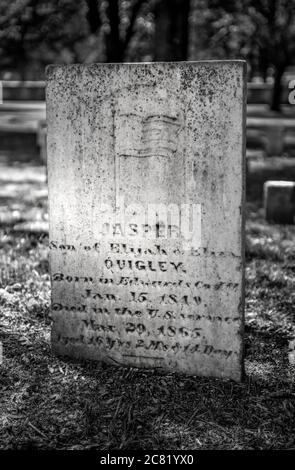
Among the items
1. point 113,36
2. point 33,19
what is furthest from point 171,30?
point 33,19

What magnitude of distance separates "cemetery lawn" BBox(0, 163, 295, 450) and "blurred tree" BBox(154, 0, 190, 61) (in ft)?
20.9

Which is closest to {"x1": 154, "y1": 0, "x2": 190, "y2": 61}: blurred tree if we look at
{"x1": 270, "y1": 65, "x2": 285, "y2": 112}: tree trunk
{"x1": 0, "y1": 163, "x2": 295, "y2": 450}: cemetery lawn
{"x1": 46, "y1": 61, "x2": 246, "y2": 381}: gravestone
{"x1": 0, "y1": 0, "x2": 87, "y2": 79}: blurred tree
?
{"x1": 0, "y1": 0, "x2": 87, "y2": 79}: blurred tree

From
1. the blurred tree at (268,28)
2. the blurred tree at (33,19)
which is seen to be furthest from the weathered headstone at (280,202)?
the blurred tree at (268,28)

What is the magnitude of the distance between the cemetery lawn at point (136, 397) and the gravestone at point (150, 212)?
0.17 metres

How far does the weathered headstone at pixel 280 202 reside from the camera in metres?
7.11

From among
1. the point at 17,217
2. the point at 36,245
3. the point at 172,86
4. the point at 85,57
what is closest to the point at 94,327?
the point at 172,86

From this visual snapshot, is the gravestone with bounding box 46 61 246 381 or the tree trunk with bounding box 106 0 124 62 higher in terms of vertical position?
the tree trunk with bounding box 106 0 124 62

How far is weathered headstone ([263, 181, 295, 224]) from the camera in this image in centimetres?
711

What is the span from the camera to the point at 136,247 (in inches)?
130

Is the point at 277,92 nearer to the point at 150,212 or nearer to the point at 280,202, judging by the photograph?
the point at 280,202

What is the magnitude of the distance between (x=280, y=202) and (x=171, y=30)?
421 cm

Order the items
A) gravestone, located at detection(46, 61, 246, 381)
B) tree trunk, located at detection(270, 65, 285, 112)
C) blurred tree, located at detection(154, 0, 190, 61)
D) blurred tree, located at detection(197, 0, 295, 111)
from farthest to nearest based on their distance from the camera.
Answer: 1. tree trunk, located at detection(270, 65, 285, 112)
2. blurred tree, located at detection(197, 0, 295, 111)
3. blurred tree, located at detection(154, 0, 190, 61)
4. gravestone, located at detection(46, 61, 246, 381)

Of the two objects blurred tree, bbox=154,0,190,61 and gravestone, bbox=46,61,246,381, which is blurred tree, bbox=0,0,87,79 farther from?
gravestone, bbox=46,61,246,381

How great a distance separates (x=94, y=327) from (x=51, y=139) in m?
1.10
